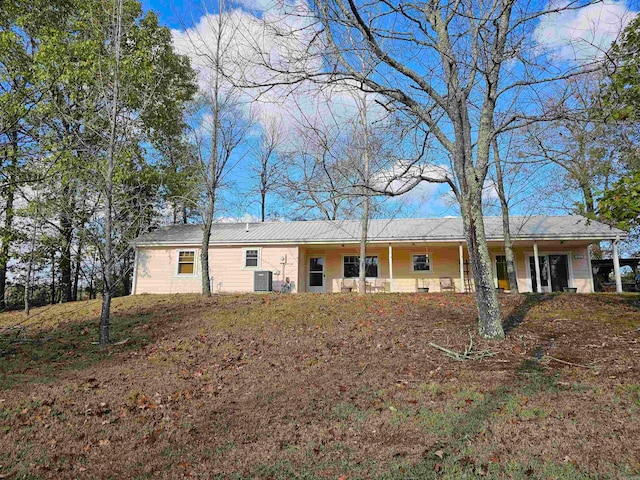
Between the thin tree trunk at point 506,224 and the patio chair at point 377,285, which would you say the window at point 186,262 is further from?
the thin tree trunk at point 506,224

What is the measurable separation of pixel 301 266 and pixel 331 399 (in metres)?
13.2

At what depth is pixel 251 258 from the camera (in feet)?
59.0

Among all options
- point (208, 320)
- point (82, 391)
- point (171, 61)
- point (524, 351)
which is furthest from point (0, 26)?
point (524, 351)

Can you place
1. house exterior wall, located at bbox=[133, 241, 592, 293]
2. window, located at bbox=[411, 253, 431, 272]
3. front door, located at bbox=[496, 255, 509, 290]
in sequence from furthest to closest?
window, located at bbox=[411, 253, 431, 272]
front door, located at bbox=[496, 255, 509, 290]
house exterior wall, located at bbox=[133, 241, 592, 293]

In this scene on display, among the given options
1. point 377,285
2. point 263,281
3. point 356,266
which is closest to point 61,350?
point 263,281

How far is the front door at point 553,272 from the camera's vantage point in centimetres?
1709

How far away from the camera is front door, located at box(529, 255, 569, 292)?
56.1 feet

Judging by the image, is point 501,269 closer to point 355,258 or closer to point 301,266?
point 355,258

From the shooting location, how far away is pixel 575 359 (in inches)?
→ 253

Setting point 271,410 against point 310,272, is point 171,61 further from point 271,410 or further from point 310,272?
point 271,410

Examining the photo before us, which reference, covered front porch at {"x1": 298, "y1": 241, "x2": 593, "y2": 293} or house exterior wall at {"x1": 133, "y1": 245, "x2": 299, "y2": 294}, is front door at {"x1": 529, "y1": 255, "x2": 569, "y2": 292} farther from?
house exterior wall at {"x1": 133, "y1": 245, "x2": 299, "y2": 294}

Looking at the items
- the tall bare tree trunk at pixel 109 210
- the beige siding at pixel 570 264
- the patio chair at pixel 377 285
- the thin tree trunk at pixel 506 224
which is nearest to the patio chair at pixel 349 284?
the patio chair at pixel 377 285

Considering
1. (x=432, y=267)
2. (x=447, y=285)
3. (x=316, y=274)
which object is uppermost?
(x=432, y=267)

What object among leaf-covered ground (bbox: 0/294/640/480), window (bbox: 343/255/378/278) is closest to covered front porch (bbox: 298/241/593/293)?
window (bbox: 343/255/378/278)
